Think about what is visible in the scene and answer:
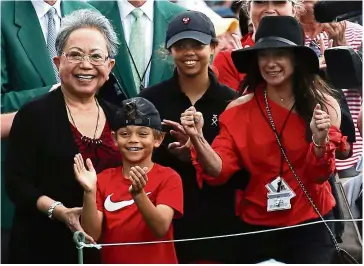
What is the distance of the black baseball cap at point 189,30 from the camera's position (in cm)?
450

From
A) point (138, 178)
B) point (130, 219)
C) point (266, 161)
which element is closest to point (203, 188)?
point (266, 161)

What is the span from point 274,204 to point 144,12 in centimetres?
115

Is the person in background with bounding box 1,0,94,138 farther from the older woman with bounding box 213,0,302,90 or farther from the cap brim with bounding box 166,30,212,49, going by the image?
the older woman with bounding box 213,0,302,90

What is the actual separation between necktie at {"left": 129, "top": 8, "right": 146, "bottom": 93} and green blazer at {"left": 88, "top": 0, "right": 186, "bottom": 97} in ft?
0.11

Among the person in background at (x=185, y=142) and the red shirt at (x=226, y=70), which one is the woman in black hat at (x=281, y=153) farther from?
the red shirt at (x=226, y=70)

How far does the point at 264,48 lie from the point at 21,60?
1.07 meters

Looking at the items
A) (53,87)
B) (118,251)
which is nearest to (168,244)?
(118,251)

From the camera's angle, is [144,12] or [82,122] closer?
[82,122]

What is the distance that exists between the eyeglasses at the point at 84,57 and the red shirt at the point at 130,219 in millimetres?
515

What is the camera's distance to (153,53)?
482cm

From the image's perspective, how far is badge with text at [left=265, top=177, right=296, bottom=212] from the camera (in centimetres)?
437

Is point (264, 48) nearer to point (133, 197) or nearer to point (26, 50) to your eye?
point (133, 197)

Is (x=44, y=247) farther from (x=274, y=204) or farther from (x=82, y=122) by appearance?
(x=274, y=204)

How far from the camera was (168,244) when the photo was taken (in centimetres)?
428
